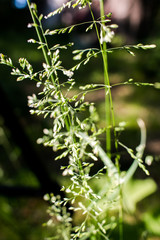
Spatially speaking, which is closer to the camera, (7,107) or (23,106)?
(7,107)

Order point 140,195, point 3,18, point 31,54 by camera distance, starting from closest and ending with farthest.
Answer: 1. point 140,195
2. point 31,54
3. point 3,18

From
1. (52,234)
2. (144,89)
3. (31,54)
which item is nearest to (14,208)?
(52,234)

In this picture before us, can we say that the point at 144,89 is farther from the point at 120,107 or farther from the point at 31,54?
the point at 31,54

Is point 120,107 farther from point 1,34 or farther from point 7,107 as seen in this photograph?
point 1,34

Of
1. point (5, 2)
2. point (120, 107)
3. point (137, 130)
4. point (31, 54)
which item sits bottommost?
point (137, 130)

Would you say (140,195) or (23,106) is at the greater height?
(23,106)

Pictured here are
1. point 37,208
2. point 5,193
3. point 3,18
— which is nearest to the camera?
point 5,193

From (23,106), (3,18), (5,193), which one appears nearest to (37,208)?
(5,193)
